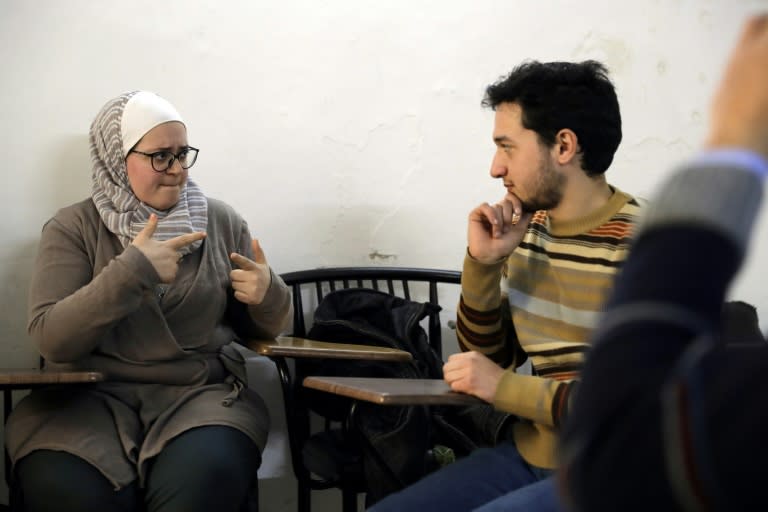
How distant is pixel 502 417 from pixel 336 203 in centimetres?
105

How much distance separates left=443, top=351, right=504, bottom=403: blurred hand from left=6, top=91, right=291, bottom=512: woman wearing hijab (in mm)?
624

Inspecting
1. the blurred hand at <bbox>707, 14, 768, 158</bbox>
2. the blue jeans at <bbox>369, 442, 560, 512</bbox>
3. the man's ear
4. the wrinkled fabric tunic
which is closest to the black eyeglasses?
the wrinkled fabric tunic

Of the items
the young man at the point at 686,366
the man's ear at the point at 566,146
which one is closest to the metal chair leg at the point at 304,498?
the man's ear at the point at 566,146

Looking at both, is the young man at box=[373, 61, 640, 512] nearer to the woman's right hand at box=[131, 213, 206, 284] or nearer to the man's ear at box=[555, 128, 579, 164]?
the man's ear at box=[555, 128, 579, 164]

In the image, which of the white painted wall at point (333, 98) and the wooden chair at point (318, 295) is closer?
the wooden chair at point (318, 295)

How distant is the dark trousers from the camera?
190 centimetres

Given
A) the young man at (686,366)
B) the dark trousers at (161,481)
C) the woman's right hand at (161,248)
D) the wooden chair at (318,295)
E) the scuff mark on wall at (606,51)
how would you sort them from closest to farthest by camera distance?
1. the young man at (686,366)
2. the dark trousers at (161,481)
3. the woman's right hand at (161,248)
4. the wooden chair at (318,295)
5. the scuff mark on wall at (606,51)

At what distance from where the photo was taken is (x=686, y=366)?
57cm

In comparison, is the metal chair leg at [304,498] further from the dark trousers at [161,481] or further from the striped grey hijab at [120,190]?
the striped grey hijab at [120,190]

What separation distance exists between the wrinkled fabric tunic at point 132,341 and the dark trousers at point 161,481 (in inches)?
1.0

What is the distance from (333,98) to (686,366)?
2.25 meters

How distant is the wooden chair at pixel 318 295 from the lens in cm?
234

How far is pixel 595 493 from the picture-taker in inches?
22.7

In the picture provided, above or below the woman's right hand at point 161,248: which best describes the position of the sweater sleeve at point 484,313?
below
